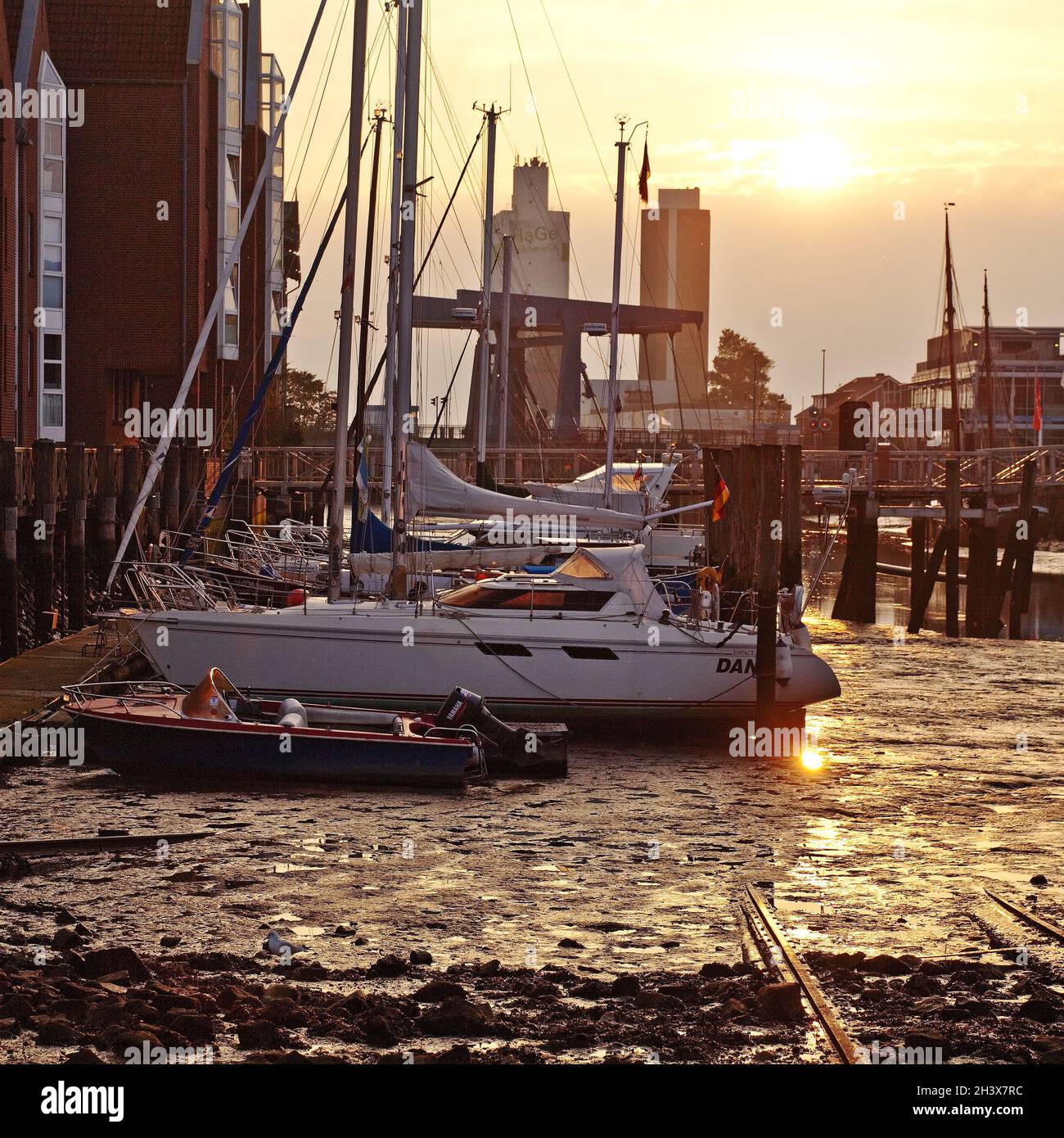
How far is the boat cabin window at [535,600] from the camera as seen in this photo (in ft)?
72.4

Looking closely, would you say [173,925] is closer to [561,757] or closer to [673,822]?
[673,822]

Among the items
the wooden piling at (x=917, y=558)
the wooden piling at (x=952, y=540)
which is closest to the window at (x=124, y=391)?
the wooden piling at (x=917, y=558)

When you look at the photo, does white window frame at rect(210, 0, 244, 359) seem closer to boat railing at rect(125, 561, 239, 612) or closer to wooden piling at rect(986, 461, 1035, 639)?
wooden piling at rect(986, 461, 1035, 639)

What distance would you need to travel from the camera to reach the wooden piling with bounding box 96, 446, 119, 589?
3127 cm

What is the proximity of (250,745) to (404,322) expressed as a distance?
23.7 ft

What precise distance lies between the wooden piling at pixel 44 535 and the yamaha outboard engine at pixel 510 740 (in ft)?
37.6

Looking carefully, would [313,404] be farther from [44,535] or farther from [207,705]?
[207,705]

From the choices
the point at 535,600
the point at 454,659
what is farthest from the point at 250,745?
the point at 535,600

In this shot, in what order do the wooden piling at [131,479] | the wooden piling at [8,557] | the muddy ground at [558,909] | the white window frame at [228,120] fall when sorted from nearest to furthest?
the muddy ground at [558,909] → the wooden piling at [8,557] → the wooden piling at [131,479] → the white window frame at [228,120]

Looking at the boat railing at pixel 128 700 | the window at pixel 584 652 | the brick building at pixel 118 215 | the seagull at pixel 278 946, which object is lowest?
the seagull at pixel 278 946

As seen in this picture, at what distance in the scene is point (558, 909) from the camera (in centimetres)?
1312

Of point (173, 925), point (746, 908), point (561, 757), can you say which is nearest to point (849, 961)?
point (746, 908)

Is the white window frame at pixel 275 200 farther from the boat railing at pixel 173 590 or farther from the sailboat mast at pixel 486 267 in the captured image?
the boat railing at pixel 173 590

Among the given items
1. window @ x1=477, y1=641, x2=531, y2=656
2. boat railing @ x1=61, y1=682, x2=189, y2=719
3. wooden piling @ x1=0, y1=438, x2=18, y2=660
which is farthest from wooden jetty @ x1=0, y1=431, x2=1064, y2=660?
boat railing @ x1=61, y1=682, x2=189, y2=719
